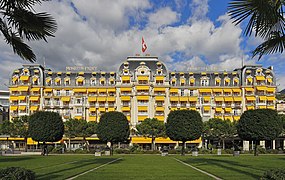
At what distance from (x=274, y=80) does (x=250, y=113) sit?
3652 centimetres

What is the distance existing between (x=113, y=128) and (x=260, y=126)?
79.6 feet

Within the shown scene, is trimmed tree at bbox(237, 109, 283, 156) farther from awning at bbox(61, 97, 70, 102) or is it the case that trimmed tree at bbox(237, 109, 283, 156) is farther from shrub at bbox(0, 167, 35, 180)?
awning at bbox(61, 97, 70, 102)

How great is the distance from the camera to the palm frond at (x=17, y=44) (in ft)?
35.4

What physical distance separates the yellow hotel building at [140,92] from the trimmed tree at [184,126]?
25439 millimetres

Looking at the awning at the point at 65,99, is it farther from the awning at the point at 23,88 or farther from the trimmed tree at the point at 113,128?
the trimmed tree at the point at 113,128

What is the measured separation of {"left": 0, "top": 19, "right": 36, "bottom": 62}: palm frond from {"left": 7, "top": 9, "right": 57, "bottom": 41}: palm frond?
1.47 feet

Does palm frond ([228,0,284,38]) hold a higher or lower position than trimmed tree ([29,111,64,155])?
higher

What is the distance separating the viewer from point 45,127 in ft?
178

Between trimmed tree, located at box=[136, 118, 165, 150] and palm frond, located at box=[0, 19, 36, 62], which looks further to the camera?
trimmed tree, located at box=[136, 118, 165, 150]

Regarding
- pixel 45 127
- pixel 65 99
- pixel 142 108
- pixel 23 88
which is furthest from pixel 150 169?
pixel 23 88

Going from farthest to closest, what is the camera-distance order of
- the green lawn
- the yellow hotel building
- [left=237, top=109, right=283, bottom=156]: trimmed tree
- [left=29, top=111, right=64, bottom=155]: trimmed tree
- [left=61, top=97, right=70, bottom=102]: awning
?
[left=61, top=97, right=70, bottom=102]: awning < the yellow hotel building < [left=29, top=111, right=64, bottom=155]: trimmed tree < [left=237, top=109, right=283, bottom=156]: trimmed tree < the green lawn

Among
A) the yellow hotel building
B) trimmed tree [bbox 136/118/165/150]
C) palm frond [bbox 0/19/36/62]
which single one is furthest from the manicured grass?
the yellow hotel building

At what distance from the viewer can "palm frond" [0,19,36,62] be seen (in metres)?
10.8

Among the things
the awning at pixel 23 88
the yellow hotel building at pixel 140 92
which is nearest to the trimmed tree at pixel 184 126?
the yellow hotel building at pixel 140 92
